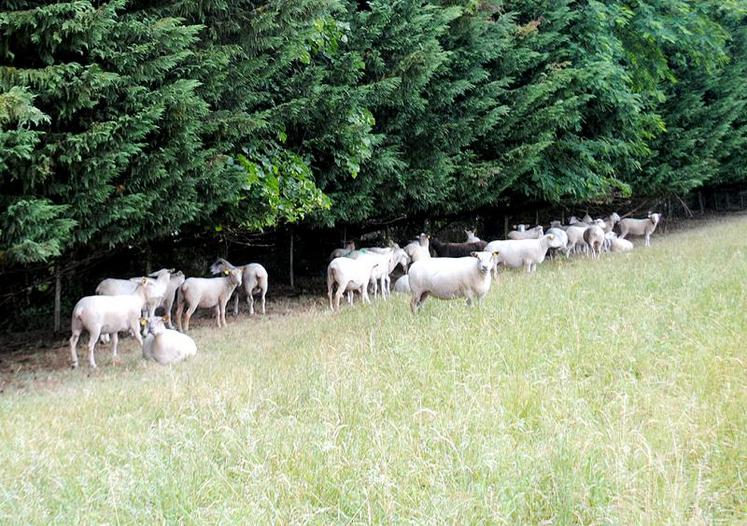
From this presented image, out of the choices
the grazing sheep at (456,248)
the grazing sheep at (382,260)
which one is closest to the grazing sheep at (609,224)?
the grazing sheep at (456,248)

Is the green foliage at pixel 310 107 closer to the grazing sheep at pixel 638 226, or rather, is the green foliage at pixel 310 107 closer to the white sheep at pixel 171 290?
the white sheep at pixel 171 290

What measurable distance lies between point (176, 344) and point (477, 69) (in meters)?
10.8

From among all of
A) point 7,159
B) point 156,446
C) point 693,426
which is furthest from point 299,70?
point 693,426

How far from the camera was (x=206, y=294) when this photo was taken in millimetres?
13398

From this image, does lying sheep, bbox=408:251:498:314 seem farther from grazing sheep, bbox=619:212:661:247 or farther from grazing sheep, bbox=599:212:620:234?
grazing sheep, bbox=619:212:661:247

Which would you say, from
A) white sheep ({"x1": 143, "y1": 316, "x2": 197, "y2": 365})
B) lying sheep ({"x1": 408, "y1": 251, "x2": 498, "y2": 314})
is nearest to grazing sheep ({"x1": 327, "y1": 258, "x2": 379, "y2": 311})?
lying sheep ({"x1": 408, "y1": 251, "x2": 498, "y2": 314})

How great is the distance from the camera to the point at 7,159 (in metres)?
7.54

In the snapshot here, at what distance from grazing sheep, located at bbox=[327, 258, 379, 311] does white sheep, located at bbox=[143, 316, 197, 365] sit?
171 inches

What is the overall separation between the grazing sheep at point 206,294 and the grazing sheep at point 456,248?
8335 millimetres

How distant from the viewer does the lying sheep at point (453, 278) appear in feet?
31.8

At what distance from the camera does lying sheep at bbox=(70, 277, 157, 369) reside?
10.1 meters

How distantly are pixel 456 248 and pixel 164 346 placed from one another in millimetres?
12300

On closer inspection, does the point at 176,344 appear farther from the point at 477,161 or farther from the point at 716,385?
the point at 477,161

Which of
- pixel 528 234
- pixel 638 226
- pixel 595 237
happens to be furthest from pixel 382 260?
pixel 638 226
